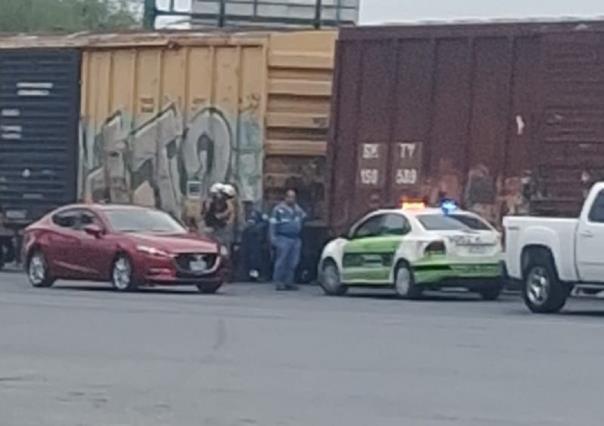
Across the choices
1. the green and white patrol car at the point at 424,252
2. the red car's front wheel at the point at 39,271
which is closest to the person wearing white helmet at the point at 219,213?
the red car's front wheel at the point at 39,271

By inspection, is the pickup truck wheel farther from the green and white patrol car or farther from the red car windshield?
the red car windshield

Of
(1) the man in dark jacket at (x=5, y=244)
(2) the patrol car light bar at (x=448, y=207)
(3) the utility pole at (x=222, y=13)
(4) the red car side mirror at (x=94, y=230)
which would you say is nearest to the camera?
(2) the patrol car light bar at (x=448, y=207)

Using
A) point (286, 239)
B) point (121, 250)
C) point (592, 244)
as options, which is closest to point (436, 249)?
point (286, 239)

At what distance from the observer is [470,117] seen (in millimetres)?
34094

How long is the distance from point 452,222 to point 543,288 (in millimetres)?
4180

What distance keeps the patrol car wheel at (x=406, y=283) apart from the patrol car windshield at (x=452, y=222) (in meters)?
0.69

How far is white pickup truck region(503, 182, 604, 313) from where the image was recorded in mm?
28375

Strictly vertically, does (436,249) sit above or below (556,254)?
below

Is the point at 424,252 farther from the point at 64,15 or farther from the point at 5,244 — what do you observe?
the point at 64,15

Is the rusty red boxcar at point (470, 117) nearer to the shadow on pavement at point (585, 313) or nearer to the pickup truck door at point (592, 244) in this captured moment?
the shadow on pavement at point (585, 313)

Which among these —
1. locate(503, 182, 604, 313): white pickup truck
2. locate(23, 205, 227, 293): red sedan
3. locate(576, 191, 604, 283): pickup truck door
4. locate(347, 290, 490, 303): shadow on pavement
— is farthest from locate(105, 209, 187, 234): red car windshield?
locate(576, 191, 604, 283): pickup truck door

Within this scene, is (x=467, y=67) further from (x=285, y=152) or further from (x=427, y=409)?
(x=427, y=409)

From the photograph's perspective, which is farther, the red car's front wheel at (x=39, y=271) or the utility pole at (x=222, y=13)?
the utility pole at (x=222, y=13)

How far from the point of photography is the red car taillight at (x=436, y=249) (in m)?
32.6
